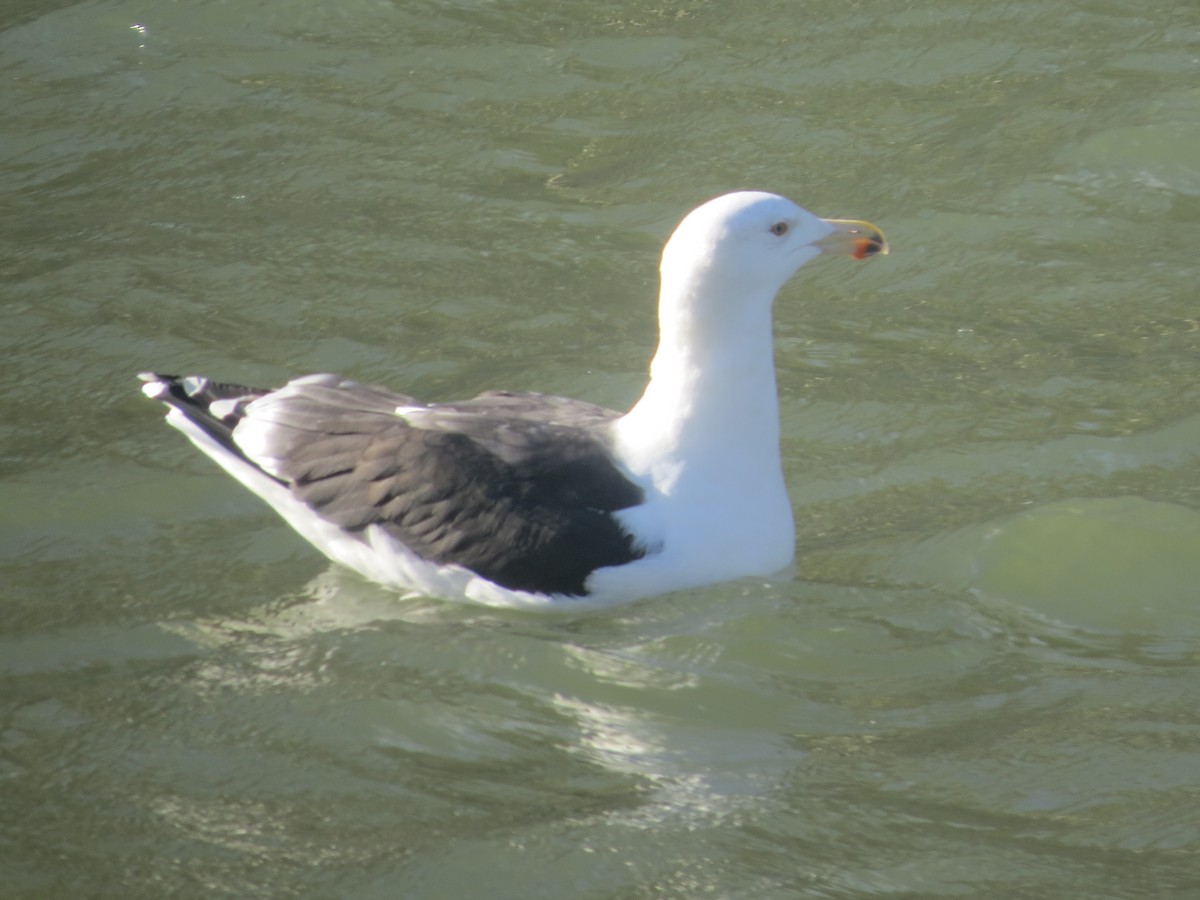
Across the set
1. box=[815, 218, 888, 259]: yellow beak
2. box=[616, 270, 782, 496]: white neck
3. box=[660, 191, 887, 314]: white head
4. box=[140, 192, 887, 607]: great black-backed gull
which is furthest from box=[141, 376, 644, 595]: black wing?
box=[815, 218, 888, 259]: yellow beak

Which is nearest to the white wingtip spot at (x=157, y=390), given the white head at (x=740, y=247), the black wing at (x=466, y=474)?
the black wing at (x=466, y=474)

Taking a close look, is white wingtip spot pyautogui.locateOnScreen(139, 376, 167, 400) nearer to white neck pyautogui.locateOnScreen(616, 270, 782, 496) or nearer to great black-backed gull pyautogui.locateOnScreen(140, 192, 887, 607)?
great black-backed gull pyautogui.locateOnScreen(140, 192, 887, 607)

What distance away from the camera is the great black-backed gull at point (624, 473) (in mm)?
6129

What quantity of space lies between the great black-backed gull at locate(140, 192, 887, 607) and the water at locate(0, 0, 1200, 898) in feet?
0.56

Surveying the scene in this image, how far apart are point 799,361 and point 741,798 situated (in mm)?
3529

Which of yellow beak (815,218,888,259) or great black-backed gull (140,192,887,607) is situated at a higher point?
yellow beak (815,218,888,259)

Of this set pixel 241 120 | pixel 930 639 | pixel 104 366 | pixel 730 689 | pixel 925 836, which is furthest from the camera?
pixel 241 120

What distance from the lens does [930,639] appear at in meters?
5.97

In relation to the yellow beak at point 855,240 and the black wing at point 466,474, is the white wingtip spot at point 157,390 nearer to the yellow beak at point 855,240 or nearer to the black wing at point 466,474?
the black wing at point 466,474

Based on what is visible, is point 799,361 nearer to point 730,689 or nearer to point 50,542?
point 730,689

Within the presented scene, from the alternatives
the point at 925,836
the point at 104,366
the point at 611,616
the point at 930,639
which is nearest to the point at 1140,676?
the point at 930,639

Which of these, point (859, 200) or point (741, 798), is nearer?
point (741, 798)

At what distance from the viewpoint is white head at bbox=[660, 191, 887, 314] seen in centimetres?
620

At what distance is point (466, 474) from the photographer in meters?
6.28
